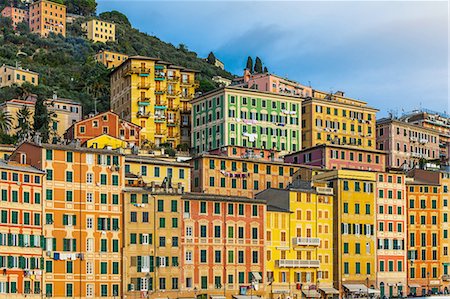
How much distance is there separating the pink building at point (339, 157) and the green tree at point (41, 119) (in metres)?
32.7

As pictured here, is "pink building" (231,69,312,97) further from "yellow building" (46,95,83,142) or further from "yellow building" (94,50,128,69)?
"yellow building" (94,50,128,69)

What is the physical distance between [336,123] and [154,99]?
27.4m

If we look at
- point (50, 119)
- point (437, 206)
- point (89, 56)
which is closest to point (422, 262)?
point (437, 206)

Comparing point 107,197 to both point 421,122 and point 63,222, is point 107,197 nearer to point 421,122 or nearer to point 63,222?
point 63,222

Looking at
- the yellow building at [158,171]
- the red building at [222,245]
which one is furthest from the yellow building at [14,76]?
the red building at [222,245]

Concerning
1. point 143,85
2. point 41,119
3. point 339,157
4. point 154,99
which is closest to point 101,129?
point 41,119

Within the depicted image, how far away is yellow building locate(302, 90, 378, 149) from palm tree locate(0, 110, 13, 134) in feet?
140

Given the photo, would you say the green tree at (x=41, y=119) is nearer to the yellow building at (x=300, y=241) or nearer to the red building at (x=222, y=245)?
the yellow building at (x=300, y=241)

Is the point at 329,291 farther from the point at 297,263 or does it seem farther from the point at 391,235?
the point at 391,235

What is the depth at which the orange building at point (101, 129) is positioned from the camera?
4478 inches

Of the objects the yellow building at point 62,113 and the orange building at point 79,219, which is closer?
the orange building at point 79,219

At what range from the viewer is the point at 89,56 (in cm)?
19738

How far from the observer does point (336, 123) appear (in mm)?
131625

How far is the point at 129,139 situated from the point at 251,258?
34.6 metres
